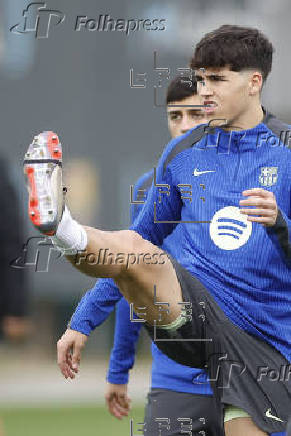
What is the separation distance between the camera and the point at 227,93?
391cm

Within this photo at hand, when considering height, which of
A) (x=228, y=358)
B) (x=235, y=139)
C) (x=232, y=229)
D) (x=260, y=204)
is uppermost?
(x=235, y=139)

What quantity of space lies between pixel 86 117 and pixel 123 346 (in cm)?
905

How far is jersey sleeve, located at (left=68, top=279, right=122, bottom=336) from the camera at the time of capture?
164 inches

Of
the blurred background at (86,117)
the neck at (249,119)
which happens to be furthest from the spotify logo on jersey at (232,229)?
the blurred background at (86,117)

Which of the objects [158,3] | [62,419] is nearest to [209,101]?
[62,419]

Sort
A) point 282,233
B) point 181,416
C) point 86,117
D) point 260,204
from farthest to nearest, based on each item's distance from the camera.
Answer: point 86,117, point 181,416, point 282,233, point 260,204

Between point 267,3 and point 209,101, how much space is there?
30.7 feet

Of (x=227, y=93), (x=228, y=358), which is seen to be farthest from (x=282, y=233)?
(x=227, y=93)

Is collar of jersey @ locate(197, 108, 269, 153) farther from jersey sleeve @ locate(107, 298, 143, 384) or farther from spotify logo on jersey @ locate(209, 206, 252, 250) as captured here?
jersey sleeve @ locate(107, 298, 143, 384)

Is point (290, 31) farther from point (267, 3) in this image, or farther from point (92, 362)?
point (92, 362)

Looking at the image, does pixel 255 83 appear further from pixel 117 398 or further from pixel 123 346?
pixel 117 398

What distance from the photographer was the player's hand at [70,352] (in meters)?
4.03

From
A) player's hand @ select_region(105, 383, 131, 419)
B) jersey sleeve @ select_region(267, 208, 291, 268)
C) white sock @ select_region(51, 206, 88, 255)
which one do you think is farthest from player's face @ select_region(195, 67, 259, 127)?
player's hand @ select_region(105, 383, 131, 419)

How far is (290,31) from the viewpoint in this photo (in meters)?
12.7
